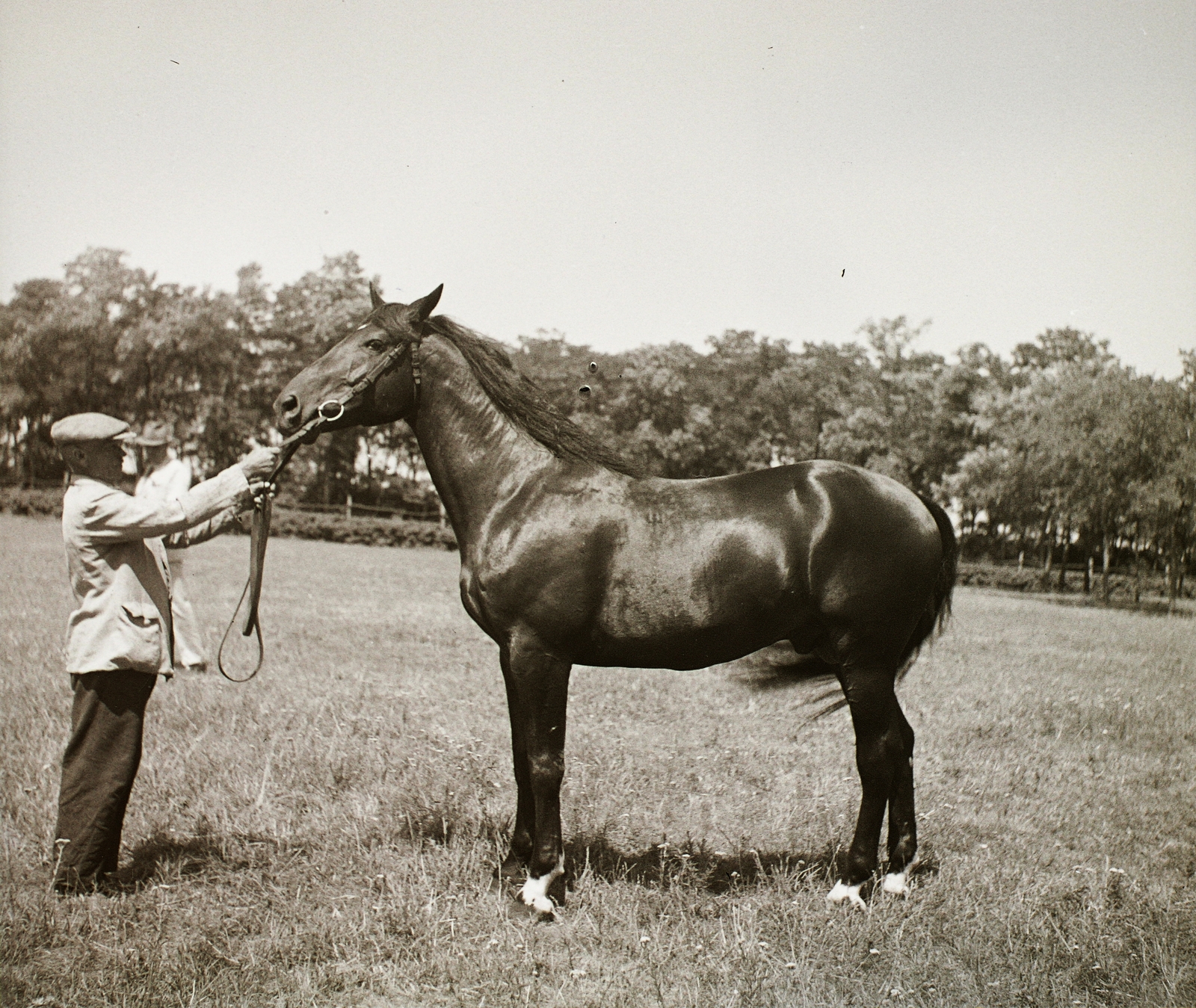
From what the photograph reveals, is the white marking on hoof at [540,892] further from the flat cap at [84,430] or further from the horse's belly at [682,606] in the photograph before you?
the flat cap at [84,430]

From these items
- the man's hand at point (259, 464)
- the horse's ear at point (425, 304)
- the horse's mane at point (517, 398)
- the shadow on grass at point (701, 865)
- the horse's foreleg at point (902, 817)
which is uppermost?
the horse's ear at point (425, 304)

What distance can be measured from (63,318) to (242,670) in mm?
34727

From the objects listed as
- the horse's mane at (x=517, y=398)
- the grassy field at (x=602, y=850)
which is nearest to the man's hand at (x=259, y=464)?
the horse's mane at (x=517, y=398)

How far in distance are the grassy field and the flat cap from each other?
2036 millimetres

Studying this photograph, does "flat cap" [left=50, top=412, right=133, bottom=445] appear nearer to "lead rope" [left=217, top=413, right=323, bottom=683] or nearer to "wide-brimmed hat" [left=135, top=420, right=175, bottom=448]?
"lead rope" [left=217, top=413, right=323, bottom=683]

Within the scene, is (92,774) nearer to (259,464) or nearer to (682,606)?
(259,464)

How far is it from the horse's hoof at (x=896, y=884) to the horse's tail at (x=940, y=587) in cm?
100

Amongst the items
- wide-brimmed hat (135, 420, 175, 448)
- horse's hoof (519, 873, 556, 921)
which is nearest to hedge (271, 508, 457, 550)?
wide-brimmed hat (135, 420, 175, 448)

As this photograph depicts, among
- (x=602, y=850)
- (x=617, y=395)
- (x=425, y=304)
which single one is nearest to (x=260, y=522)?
(x=425, y=304)

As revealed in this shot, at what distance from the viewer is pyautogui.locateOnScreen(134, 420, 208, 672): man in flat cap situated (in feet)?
25.9

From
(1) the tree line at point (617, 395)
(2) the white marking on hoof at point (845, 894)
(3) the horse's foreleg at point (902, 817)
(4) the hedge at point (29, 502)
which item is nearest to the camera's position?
(2) the white marking on hoof at point (845, 894)

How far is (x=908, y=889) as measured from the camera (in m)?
4.23

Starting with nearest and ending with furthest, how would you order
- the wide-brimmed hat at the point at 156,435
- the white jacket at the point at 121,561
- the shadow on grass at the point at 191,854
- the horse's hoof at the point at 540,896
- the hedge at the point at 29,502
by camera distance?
1. the white jacket at the point at 121,561
2. the horse's hoof at the point at 540,896
3. the shadow on grass at the point at 191,854
4. the wide-brimmed hat at the point at 156,435
5. the hedge at the point at 29,502

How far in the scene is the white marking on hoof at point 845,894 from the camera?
4.05 metres
